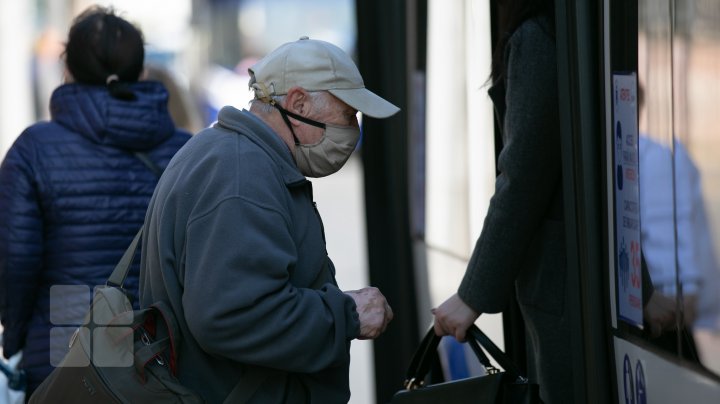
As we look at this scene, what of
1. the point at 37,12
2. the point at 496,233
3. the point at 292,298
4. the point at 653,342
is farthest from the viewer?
the point at 37,12

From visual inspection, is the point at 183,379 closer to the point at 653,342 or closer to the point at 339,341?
the point at 339,341

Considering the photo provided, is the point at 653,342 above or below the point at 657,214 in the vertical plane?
below

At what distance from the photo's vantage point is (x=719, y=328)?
7.31 ft

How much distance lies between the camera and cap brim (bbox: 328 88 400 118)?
2.54 m

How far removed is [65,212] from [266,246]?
4.36 feet

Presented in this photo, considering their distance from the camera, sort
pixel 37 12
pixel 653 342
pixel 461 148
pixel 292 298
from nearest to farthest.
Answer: pixel 292 298 → pixel 653 342 → pixel 461 148 → pixel 37 12

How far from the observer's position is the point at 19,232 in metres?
3.42

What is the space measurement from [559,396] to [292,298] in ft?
3.08

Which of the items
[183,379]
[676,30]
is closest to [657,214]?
[676,30]

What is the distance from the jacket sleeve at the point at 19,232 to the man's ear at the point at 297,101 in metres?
1.20

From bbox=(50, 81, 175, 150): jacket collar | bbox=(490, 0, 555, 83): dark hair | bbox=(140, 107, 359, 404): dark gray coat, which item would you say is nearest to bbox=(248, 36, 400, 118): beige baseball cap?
bbox=(140, 107, 359, 404): dark gray coat

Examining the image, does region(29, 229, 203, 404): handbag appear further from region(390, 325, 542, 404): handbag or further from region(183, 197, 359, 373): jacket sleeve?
region(390, 325, 542, 404): handbag

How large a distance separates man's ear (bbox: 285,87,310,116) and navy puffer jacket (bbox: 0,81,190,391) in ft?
3.73

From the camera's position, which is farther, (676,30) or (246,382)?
(246,382)
